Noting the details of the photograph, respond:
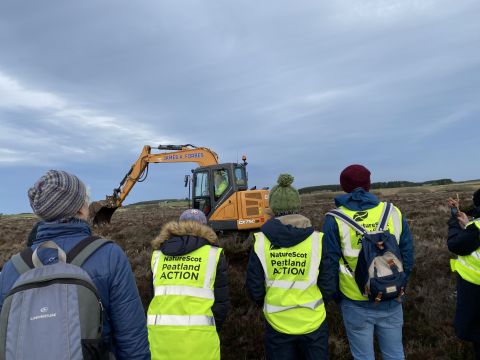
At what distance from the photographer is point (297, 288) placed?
3445mm

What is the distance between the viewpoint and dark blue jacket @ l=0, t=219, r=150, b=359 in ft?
6.95

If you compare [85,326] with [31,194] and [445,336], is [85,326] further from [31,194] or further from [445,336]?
[445,336]

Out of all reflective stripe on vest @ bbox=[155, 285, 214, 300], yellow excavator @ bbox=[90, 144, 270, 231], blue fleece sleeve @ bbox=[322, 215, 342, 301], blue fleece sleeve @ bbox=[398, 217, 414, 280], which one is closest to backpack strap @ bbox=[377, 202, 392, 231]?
blue fleece sleeve @ bbox=[398, 217, 414, 280]

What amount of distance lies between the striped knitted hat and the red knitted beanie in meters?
2.58

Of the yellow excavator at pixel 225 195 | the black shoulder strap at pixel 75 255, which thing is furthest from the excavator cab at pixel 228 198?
the black shoulder strap at pixel 75 255

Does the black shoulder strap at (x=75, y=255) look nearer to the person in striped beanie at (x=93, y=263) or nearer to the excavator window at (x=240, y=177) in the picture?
the person in striped beanie at (x=93, y=263)

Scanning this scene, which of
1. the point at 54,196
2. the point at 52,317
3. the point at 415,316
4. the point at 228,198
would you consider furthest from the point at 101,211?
the point at 52,317

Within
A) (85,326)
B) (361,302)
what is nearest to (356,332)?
(361,302)

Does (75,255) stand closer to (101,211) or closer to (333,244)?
(333,244)

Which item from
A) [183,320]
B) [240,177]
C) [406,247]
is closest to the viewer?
[183,320]

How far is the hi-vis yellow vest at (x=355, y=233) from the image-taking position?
3631 millimetres

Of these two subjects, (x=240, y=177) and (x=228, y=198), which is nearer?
(x=228, y=198)

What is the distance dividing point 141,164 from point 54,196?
15.5 m

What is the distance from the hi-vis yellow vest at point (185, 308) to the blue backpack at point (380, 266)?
1328 mm
